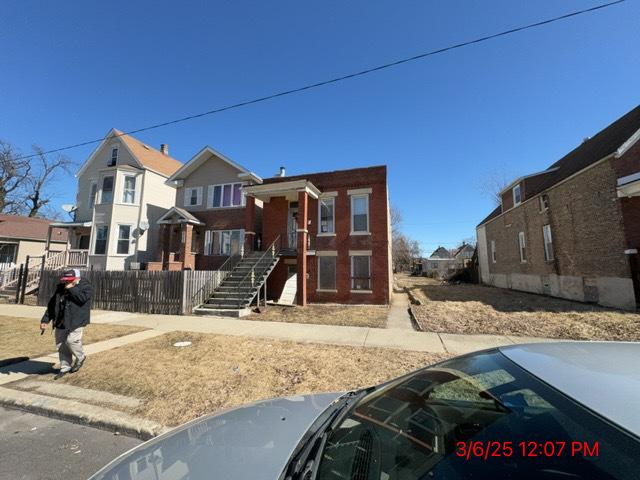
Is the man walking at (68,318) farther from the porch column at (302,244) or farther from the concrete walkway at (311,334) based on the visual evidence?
the porch column at (302,244)

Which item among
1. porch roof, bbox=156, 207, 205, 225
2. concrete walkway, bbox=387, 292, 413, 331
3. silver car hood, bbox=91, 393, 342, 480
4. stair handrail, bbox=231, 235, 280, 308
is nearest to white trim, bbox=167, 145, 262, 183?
porch roof, bbox=156, 207, 205, 225

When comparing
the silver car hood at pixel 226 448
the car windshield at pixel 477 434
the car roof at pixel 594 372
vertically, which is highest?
the car roof at pixel 594 372

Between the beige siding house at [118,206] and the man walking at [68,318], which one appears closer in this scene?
the man walking at [68,318]

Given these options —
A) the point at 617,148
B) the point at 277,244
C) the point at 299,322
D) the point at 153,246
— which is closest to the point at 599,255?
the point at 617,148

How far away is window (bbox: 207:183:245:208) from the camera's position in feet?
68.1

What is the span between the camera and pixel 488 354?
84.9 inches

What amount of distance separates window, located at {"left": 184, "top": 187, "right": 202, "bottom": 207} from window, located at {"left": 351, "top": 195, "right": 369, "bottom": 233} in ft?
37.2

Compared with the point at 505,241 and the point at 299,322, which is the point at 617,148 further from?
the point at 299,322

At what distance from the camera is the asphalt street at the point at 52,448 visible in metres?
3.07

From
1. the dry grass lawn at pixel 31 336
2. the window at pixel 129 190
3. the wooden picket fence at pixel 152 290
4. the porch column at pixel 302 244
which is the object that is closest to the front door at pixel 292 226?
the porch column at pixel 302 244

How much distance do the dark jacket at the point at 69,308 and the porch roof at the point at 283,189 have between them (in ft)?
37.1

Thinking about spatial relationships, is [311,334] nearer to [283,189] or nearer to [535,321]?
[535,321]

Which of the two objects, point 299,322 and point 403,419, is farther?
point 299,322

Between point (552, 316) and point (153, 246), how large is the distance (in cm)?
2418
